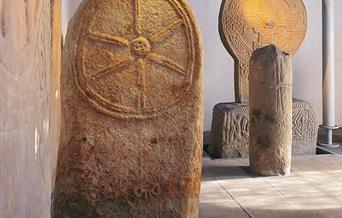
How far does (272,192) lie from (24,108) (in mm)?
3370

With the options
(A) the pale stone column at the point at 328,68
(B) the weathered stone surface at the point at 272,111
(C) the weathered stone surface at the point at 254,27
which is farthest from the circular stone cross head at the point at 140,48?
(A) the pale stone column at the point at 328,68

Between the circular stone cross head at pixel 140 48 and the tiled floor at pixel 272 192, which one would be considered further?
the tiled floor at pixel 272 192

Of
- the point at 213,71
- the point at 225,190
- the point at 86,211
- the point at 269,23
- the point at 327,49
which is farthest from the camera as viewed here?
the point at 213,71

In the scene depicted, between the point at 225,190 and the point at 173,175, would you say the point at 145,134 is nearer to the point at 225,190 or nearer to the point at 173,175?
the point at 173,175

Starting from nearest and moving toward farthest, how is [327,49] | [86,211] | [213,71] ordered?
[86,211]
[327,49]
[213,71]

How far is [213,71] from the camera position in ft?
24.5

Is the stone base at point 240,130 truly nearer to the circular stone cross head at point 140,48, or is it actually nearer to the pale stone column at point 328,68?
the pale stone column at point 328,68

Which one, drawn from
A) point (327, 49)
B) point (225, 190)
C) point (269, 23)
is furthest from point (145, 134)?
point (327, 49)

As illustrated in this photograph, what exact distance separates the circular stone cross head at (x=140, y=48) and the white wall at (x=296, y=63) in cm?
471

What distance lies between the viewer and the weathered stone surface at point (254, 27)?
19.3 ft

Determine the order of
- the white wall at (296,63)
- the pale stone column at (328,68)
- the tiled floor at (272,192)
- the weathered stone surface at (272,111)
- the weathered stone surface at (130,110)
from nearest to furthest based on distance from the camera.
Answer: the weathered stone surface at (130,110), the tiled floor at (272,192), the weathered stone surface at (272,111), the pale stone column at (328,68), the white wall at (296,63)

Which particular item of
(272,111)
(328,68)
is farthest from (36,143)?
(328,68)

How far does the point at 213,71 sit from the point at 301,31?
165cm

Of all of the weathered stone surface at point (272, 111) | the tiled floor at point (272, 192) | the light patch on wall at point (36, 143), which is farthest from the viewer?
the weathered stone surface at point (272, 111)
